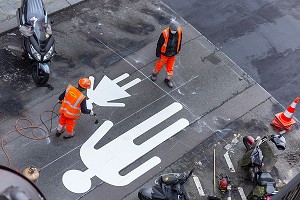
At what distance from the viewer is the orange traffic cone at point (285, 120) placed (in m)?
12.9

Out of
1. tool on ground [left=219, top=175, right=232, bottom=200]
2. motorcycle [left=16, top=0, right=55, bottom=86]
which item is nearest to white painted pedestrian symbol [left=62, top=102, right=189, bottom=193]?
tool on ground [left=219, top=175, right=232, bottom=200]

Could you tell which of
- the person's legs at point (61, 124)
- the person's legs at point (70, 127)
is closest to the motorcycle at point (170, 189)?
the person's legs at point (70, 127)

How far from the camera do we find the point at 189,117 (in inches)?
516

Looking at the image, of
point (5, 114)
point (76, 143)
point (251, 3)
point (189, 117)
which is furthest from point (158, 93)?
point (251, 3)

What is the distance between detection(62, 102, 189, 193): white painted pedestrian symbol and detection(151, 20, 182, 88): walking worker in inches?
53.7

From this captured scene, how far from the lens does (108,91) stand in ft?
43.6

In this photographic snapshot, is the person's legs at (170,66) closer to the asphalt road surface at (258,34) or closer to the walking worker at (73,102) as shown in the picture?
the asphalt road surface at (258,34)

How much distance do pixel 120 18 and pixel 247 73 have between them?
4.27m

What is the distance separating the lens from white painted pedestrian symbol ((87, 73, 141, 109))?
42.7 ft

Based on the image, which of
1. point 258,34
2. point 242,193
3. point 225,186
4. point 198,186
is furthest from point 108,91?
point 258,34

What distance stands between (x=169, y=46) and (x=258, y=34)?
4.44 metres

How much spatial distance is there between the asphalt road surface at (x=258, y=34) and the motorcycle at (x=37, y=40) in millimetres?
5012

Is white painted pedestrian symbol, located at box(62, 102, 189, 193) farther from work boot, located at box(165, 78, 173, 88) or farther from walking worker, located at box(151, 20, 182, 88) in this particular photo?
walking worker, located at box(151, 20, 182, 88)

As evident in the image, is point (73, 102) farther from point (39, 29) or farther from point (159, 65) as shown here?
point (159, 65)
